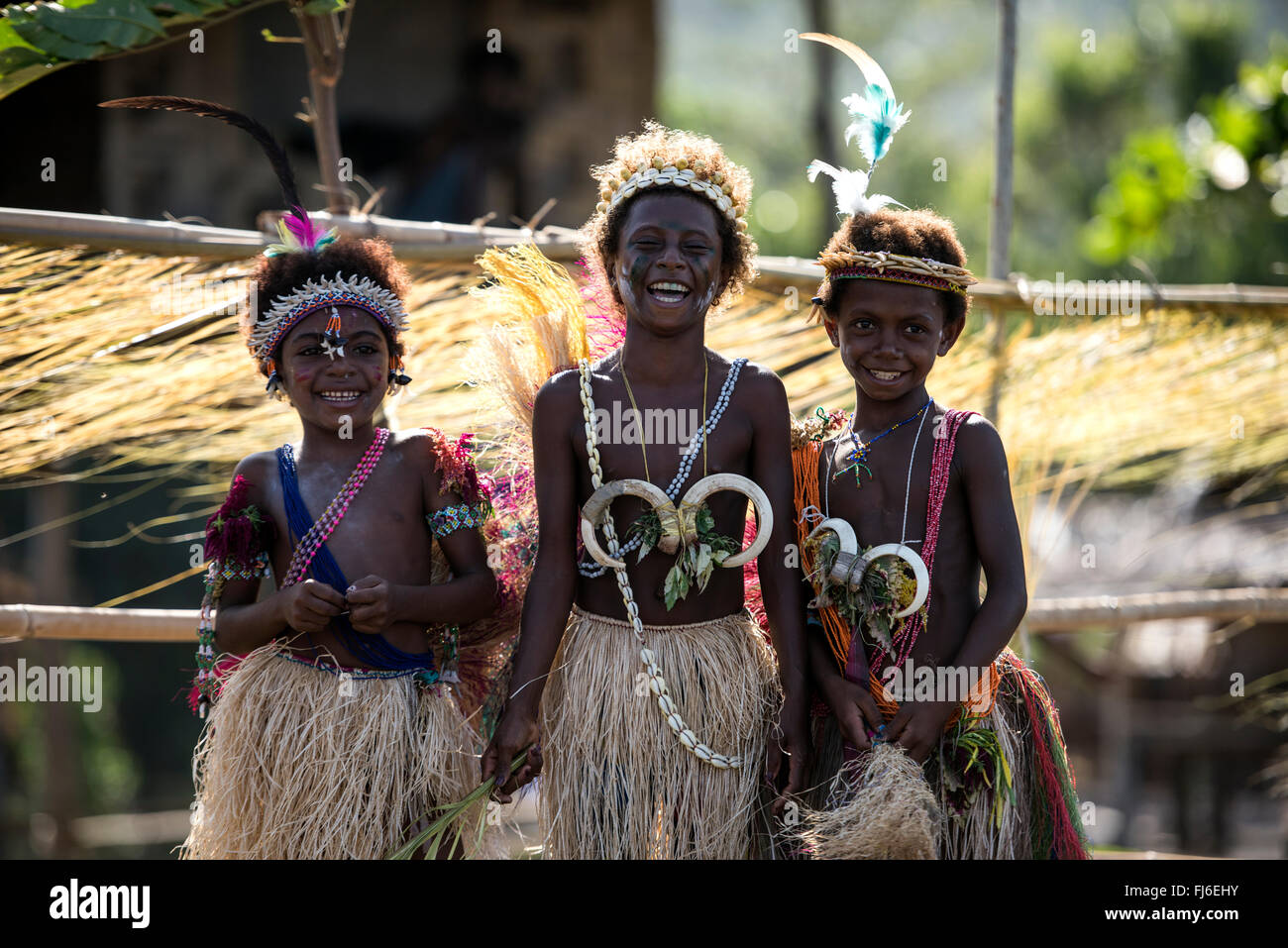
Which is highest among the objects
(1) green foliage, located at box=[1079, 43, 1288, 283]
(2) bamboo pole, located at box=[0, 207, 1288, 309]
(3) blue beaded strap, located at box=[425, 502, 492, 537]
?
(1) green foliage, located at box=[1079, 43, 1288, 283]

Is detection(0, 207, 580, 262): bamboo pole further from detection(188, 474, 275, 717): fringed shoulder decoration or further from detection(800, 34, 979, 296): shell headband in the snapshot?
Result: detection(800, 34, 979, 296): shell headband

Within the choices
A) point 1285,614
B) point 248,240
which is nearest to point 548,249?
point 248,240

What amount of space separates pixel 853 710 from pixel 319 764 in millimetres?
1096

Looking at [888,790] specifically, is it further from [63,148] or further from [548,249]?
[63,148]

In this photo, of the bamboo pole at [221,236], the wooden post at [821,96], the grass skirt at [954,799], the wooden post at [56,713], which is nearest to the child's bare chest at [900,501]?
the grass skirt at [954,799]

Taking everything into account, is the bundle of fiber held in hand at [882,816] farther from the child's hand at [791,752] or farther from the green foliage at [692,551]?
the green foliage at [692,551]

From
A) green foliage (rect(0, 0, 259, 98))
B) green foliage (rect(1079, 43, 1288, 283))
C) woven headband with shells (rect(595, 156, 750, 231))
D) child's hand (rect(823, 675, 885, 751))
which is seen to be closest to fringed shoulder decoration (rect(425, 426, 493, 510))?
woven headband with shells (rect(595, 156, 750, 231))

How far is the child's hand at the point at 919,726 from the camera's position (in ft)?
7.90

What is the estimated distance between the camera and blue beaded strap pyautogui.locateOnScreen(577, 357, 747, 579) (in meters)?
2.51

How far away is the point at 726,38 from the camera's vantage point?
5881 centimetres

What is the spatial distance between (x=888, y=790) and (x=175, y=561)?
7050 mm

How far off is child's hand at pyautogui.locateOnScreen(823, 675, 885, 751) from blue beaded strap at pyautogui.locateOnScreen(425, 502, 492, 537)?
2.70 ft

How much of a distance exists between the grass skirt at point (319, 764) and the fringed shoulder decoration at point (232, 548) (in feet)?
0.38

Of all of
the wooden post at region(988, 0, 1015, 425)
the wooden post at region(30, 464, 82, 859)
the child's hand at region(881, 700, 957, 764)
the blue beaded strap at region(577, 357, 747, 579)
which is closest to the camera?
the child's hand at region(881, 700, 957, 764)
